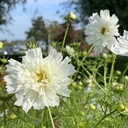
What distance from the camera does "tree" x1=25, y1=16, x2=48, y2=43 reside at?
25125 mm

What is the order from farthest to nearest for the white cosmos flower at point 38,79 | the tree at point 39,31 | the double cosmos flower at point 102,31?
the tree at point 39,31 → the double cosmos flower at point 102,31 → the white cosmos flower at point 38,79

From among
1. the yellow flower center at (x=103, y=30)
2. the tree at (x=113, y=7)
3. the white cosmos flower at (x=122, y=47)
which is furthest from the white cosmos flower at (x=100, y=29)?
the tree at (x=113, y=7)

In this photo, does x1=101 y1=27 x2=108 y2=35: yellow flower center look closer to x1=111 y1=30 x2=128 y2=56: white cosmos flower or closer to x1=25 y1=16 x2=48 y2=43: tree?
x1=111 y1=30 x2=128 y2=56: white cosmos flower

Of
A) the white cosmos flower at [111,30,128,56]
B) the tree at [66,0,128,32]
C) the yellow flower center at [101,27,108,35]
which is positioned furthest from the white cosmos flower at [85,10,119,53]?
the tree at [66,0,128,32]

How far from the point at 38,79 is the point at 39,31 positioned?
24973 millimetres

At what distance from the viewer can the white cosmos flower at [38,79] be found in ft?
2.77

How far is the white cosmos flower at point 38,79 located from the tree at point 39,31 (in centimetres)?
2387

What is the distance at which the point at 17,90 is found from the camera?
2.77ft

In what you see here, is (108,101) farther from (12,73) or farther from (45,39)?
(45,39)

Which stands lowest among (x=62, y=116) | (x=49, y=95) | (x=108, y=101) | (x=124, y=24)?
(x=124, y=24)

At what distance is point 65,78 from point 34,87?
0.20 feet

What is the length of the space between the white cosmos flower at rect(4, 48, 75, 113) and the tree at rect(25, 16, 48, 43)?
23.9 meters

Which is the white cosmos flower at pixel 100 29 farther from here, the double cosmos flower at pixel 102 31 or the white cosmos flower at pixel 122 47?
the white cosmos flower at pixel 122 47

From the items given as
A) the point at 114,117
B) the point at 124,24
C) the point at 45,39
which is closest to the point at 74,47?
the point at 114,117
